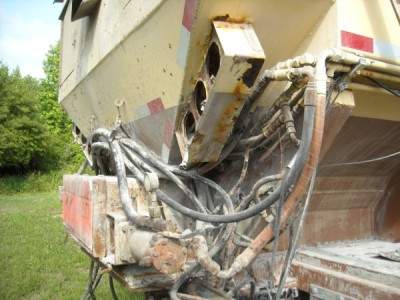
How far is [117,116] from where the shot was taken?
3.29 meters

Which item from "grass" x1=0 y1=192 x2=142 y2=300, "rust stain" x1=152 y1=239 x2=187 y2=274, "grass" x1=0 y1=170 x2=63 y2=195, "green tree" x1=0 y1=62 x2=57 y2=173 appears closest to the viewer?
"rust stain" x1=152 y1=239 x2=187 y2=274

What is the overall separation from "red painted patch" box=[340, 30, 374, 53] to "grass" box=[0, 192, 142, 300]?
319 centimetres

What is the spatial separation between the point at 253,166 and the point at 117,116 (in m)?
1.29

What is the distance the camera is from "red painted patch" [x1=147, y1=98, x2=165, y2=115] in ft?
8.32

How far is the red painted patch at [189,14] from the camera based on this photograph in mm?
1945

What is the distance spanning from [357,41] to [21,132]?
21.2m

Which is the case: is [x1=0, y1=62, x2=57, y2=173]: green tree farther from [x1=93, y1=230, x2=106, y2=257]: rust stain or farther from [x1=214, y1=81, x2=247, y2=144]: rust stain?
[x1=214, y1=81, x2=247, y2=144]: rust stain

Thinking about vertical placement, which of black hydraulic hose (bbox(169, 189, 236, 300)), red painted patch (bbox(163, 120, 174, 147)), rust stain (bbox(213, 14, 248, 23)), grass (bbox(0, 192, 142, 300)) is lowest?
grass (bbox(0, 192, 142, 300))

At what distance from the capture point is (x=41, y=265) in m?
6.00

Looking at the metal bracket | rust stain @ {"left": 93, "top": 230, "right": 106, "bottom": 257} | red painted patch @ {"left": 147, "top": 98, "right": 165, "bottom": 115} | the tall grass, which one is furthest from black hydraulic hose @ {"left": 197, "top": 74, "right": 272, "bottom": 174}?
the tall grass

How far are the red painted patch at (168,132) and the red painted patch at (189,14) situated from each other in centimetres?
58

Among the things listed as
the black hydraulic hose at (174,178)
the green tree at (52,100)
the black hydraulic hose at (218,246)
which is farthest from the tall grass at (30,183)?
the black hydraulic hose at (218,246)

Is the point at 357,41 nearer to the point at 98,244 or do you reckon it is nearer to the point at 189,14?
the point at 189,14

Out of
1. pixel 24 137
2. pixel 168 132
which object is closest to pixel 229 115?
pixel 168 132
